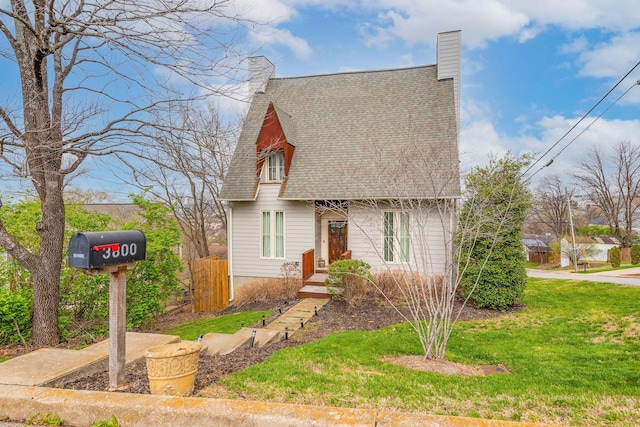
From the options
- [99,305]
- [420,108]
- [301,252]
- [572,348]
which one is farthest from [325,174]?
[572,348]

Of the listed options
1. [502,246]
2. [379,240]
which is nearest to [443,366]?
[502,246]

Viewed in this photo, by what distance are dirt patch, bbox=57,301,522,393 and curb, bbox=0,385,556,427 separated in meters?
0.64

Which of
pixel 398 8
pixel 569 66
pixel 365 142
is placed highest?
pixel 569 66

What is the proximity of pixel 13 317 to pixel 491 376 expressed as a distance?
896cm

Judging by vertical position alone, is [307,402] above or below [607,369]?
above

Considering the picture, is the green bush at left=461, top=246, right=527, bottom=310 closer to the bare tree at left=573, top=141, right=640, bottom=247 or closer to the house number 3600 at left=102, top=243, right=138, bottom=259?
the house number 3600 at left=102, top=243, right=138, bottom=259

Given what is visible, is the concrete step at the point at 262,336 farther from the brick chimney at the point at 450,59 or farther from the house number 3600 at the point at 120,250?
the brick chimney at the point at 450,59

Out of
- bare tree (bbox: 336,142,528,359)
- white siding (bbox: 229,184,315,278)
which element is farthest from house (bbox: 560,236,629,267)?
white siding (bbox: 229,184,315,278)

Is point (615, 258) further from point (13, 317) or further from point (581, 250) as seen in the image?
point (13, 317)

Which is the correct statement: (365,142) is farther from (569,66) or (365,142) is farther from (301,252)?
(569,66)

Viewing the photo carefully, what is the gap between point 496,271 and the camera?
380 inches

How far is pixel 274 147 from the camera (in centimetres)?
1317

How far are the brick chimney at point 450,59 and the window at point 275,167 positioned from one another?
22.9 ft

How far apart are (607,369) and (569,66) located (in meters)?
Answer: 16.3
